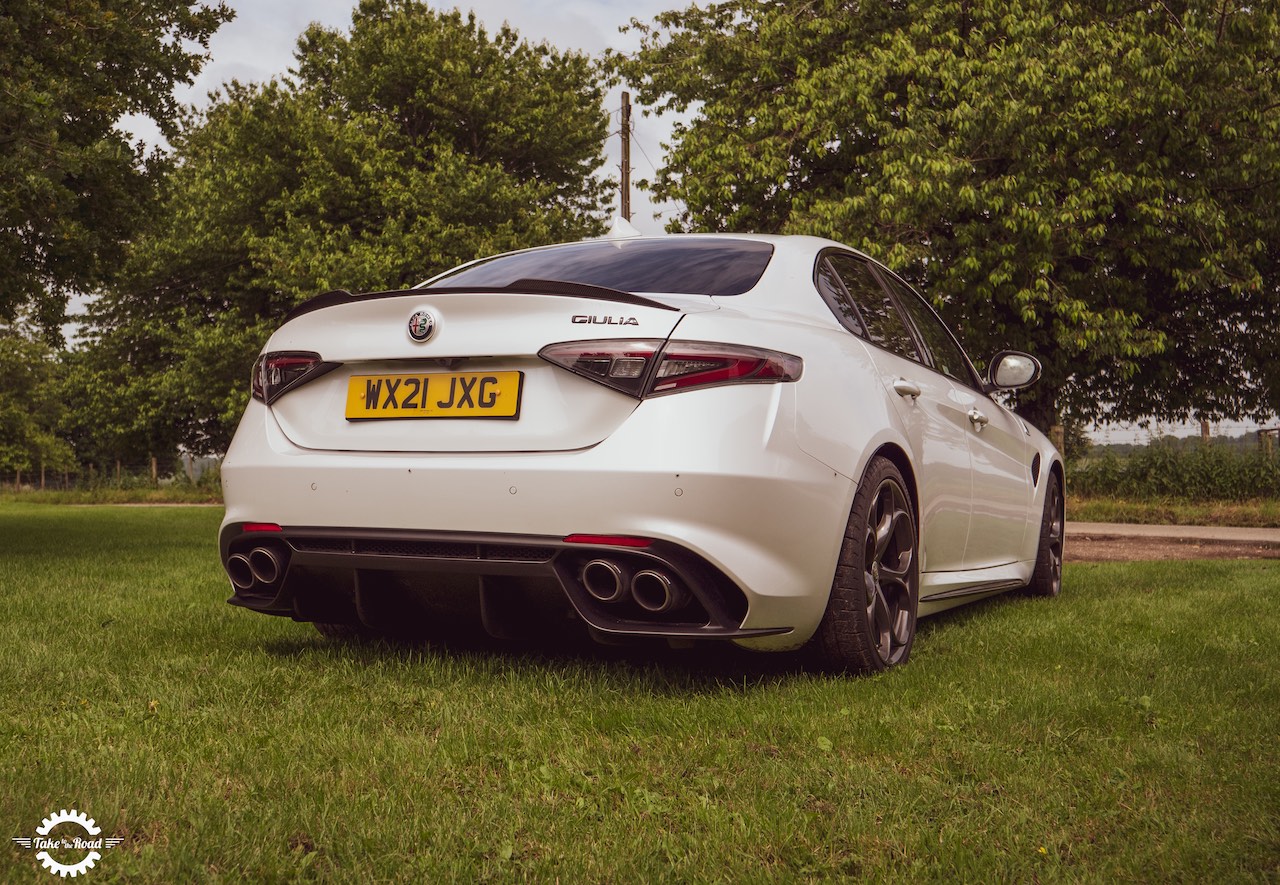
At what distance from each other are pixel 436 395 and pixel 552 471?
1.55ft

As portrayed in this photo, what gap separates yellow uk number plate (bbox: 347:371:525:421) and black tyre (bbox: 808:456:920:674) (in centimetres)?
114

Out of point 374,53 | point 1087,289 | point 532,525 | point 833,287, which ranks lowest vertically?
point 532,525

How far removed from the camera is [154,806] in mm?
2393

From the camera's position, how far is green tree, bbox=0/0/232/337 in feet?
29.2

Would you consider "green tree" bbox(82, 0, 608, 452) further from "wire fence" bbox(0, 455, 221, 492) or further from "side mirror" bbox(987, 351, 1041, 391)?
"side mirror" bbox(987, 351, 1041, 391)

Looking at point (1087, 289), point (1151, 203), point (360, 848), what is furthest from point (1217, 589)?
point (1087, 289)

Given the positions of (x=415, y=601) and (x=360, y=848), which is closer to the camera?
(x=360, y=848)

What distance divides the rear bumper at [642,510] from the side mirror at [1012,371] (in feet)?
7.99

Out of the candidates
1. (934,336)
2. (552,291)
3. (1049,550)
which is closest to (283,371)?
(552,291)

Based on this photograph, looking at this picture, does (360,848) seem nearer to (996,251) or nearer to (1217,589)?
(1217,589)

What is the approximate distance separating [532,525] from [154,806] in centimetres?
126

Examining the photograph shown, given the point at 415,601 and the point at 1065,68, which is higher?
the point at 1065,68

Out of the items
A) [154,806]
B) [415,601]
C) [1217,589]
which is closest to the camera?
[154,806]

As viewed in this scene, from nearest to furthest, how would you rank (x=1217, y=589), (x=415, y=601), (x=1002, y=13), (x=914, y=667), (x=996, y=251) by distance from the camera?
1. (x=415, y=601)
2. (x=914, y=667)
3. (x=1217, y=589)
4. (x=996, y=251)
5. (x=1002, y=13)
